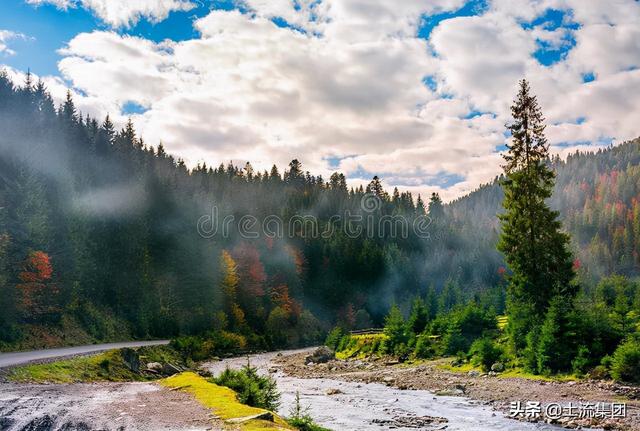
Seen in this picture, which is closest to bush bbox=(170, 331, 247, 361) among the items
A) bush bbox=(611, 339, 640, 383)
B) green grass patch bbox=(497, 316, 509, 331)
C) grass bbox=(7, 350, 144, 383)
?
grass bbox=(7, 350, 144, 383)

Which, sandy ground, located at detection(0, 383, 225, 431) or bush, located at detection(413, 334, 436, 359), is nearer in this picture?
sandy ground, located at detection(0, 383, 225, 431)

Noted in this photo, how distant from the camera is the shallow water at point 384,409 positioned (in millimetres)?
23250

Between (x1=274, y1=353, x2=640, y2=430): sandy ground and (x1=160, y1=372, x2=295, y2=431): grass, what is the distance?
1493 centimetres

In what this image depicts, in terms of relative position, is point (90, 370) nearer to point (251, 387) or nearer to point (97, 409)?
point (251, 387)

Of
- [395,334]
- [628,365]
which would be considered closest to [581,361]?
[628,365]

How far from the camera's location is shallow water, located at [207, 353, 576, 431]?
23.2m

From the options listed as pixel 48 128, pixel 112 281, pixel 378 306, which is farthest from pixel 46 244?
pixel 378 306

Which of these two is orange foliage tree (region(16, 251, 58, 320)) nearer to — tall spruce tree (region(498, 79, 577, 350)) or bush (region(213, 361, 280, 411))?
bush (region(213, 361, 280, 411))

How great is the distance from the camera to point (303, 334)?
3809 inches

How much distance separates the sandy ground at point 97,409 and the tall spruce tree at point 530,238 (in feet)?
100

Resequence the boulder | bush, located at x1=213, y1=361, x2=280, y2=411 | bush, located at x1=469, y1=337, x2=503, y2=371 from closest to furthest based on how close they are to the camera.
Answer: bush, located at x1=213, y1=361, x2=280, y2=411
bush, located at x1=469, y1=337, x2=503, y2=371
the boulder

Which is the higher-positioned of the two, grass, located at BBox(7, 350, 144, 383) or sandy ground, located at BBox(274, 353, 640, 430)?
grass, located at BBox(7, 350, 144, 383)

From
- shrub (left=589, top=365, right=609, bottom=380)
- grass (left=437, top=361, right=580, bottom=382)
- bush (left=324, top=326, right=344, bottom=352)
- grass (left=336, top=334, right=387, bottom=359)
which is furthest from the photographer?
bush (left=324, top=326, right=344, bottom=352)

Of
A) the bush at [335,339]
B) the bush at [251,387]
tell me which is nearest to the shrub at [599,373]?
the bush at [251,387]
